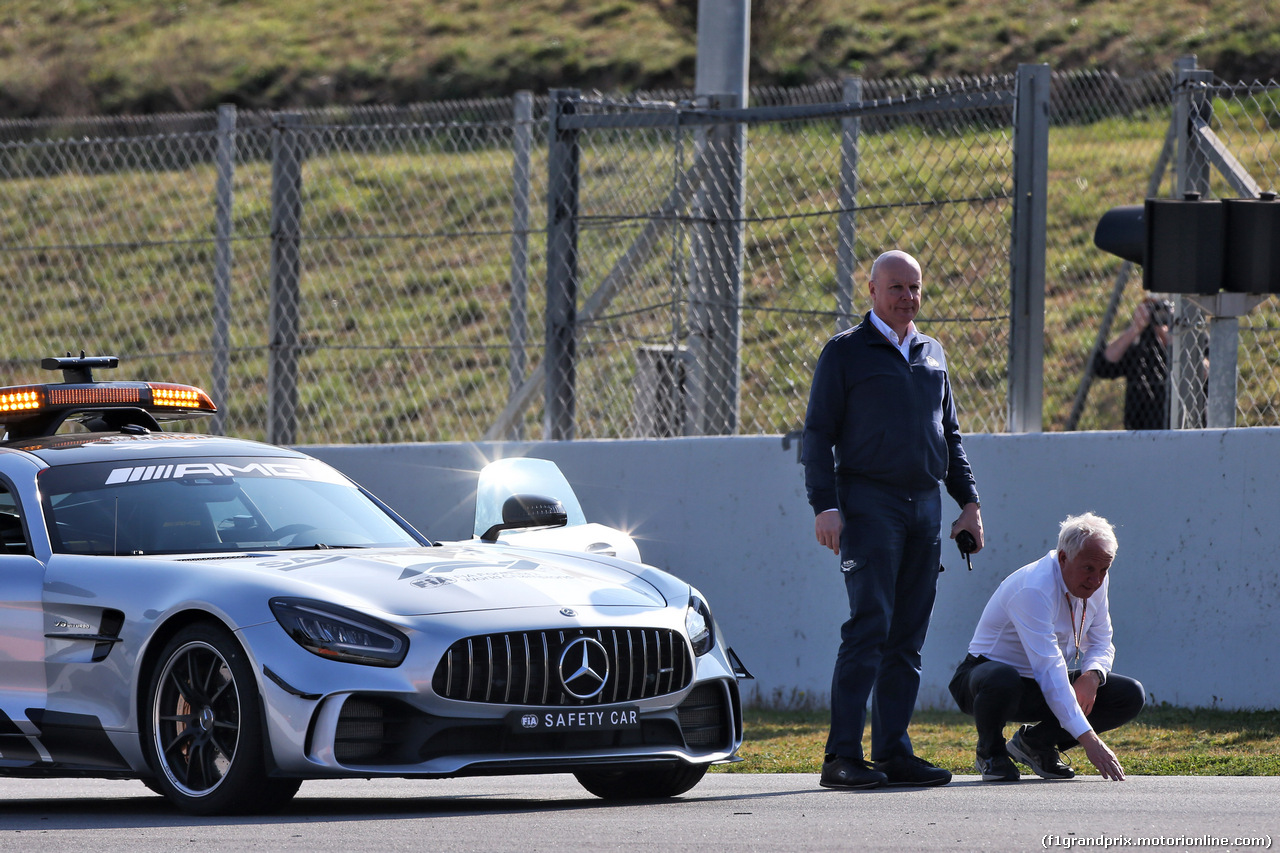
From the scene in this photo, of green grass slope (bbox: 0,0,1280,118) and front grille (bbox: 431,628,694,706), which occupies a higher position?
green grass slope (bbox: 0,0,1280,118)

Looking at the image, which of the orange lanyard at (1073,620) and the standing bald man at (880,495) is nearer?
the standing bald man at (880,495)

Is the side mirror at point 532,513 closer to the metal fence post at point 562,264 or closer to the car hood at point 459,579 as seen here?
the car hood at point 459,579

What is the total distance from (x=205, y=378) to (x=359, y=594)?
13.3m

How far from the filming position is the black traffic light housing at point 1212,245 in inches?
351

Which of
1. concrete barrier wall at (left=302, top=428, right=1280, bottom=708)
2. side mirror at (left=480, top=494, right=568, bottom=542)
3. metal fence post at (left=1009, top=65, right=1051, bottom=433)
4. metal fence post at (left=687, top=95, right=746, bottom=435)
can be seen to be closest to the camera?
side mirror at (left=480, top=494, right=568, bottom=542)

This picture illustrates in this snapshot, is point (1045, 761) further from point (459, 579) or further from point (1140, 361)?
point (1140, 361)

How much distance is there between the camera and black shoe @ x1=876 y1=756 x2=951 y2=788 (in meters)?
7.02

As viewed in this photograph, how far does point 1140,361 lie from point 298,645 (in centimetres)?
757

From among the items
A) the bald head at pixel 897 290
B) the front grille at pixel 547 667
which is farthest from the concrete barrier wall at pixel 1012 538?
the front grille at pixel 547 667

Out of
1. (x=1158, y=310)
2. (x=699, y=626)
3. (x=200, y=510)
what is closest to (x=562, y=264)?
(x=1158, y=310)

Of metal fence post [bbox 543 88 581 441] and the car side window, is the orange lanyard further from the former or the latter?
metal fence post [bbox 543 88 581 441]

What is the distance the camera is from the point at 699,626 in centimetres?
685

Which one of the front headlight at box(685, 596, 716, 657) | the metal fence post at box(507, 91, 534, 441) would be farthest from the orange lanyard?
the metal fence post at box(507, 91, 534, 441)

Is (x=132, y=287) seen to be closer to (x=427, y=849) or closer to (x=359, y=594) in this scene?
(x=359, y=594)
